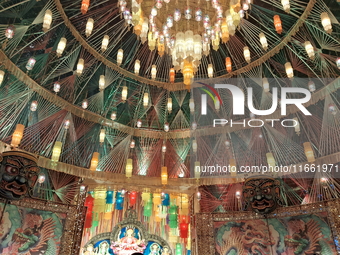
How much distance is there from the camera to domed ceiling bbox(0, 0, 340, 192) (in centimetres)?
→ 886

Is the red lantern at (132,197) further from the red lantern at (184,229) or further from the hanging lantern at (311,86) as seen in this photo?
the hanging lantern at (311,86)

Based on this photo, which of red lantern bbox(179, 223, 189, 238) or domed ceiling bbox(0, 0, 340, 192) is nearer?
domed ceiling bbox(0, 0, 340, 192)

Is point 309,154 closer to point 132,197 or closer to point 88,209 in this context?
point 132,197

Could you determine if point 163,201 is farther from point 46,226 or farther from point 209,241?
point 46,226

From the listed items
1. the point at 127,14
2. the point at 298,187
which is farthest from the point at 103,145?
the point at 298,187

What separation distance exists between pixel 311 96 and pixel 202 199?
19.9 ft

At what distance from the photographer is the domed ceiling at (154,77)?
8.86 meters

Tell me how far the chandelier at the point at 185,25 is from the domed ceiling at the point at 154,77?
0.04 m

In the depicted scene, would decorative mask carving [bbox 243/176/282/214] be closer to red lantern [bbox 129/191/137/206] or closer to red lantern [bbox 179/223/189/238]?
red lantern [bbox 179/223/189/238]

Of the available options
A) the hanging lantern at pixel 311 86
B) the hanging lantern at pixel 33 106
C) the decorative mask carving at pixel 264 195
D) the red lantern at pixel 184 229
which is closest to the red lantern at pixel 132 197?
the red lantern at pixel 184 229

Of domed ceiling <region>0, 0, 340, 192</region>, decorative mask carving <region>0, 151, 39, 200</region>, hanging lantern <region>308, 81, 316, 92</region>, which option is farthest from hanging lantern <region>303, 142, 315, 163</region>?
decorative mask carving <region>0, 151, 39, 200</region>

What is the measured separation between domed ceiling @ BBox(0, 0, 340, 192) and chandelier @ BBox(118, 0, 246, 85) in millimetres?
38

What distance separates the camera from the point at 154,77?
10586 mm

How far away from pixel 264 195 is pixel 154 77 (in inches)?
228
